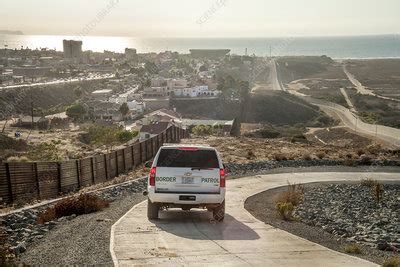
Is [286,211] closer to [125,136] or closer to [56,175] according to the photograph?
[56,175]

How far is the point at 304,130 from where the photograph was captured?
3147 inches

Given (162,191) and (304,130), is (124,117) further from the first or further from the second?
(162,191)

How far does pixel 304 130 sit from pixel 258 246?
7048 cm

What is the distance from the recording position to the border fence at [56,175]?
17438mm

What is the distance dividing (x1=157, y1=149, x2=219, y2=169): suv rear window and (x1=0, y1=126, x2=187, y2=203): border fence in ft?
21.9

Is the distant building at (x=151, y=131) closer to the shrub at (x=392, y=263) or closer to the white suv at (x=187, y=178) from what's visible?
the white suv at (x=187, y=178)

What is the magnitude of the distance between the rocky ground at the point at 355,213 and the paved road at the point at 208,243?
1.81 meters

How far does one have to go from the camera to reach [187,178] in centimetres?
1281

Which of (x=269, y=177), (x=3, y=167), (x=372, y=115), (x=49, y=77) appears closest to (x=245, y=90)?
(x=372, y=115)

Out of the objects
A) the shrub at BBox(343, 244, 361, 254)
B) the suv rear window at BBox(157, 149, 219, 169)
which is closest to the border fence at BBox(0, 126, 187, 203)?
the suv rear window at BBox(157, 149, 219, 169)

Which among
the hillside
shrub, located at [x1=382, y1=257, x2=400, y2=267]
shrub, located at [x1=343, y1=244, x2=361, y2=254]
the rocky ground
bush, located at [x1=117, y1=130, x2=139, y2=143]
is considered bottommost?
the hillside

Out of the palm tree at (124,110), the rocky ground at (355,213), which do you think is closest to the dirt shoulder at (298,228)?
the rocky ground at (355,213)

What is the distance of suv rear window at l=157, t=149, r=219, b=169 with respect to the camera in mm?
12930

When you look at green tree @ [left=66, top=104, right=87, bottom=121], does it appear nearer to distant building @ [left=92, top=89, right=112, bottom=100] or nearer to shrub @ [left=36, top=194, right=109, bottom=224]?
distant building @ [left=92, top=89, right=112, bottom=100]
